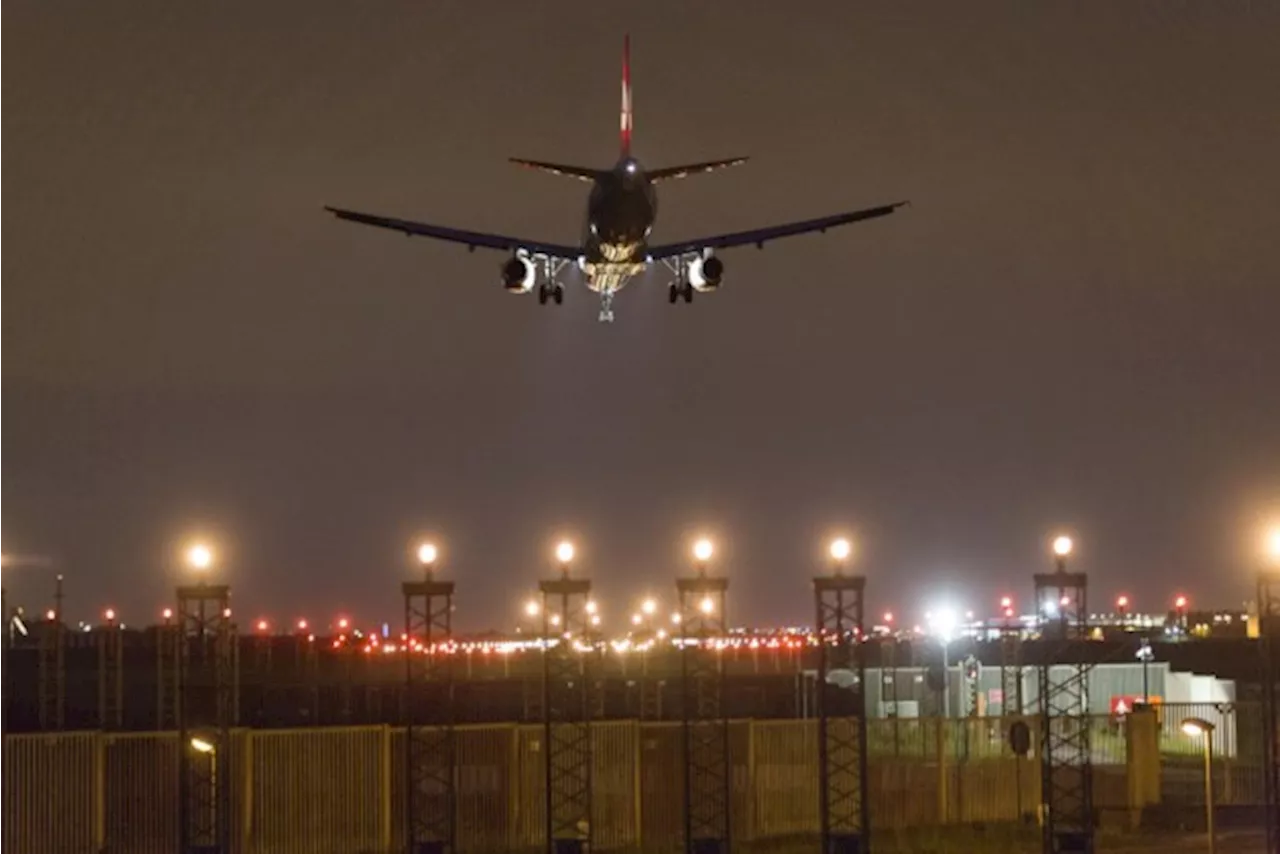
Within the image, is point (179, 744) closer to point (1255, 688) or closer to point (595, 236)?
point (595, 236)

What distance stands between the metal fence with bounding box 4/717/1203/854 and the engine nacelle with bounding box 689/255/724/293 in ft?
45.5

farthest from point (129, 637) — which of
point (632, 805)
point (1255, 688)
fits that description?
point (632, 805)

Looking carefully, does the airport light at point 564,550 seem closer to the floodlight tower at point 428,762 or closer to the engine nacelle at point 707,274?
the floodlight tower at point 428,762

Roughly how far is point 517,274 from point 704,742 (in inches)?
722

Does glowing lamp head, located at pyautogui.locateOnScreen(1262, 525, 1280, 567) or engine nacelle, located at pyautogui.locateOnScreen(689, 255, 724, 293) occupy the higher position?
engine nacelle, located at pyautogui.locateOnScreen(689, 255, 724, 293)

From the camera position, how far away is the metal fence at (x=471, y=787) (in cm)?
4209

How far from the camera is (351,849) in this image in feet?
148

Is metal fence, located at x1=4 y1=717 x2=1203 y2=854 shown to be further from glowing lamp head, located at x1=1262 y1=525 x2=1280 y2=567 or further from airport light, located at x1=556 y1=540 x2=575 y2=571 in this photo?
glowing lamp head, located at x1=1262 y1=525 x2=1280 y2=567

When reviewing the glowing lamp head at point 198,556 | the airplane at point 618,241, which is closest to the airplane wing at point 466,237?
the airplane at point 618,241

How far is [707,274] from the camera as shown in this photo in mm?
62781

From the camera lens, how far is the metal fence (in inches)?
1657

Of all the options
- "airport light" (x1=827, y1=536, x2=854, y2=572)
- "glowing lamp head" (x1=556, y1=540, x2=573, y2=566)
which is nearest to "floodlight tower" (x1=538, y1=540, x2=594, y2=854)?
"glowing lamp head" (x1=556, y1=540, x2=573, y2=566)

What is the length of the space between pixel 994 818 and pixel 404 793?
15.9 meters

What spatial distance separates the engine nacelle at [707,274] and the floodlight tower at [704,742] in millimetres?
13912
